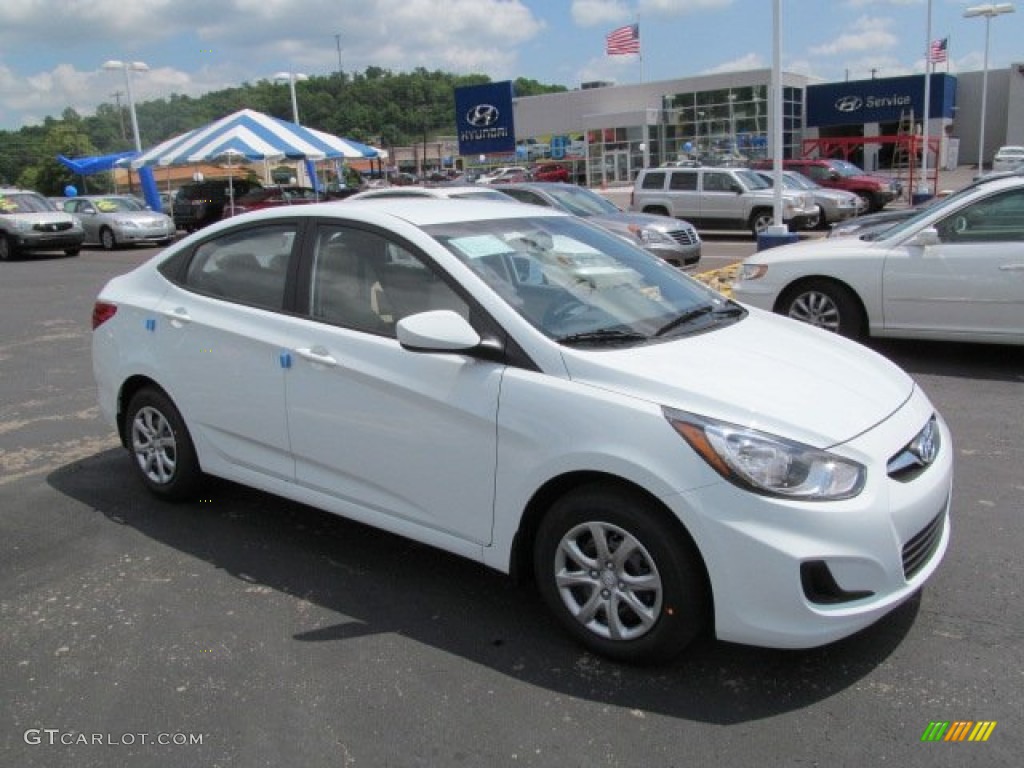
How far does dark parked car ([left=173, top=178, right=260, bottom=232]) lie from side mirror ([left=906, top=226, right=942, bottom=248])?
23142 millimetres

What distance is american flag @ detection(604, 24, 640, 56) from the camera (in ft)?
129

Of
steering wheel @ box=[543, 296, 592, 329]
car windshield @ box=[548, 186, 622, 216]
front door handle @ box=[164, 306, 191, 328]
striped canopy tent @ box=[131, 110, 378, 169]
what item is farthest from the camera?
striped canopy tent @ box=[131, 110, 378, 169]

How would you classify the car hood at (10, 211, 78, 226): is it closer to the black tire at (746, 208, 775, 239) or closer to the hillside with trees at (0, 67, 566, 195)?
the black tire at (746, 208, 775, 239)

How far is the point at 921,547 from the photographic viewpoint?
9.90ft

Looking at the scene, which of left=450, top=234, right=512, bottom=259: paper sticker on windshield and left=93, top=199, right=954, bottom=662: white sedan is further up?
left=450, top=234, right=512, bottom=259: paper sticker on windshield

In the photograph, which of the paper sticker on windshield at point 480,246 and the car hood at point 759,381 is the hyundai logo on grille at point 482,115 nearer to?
the paper sticker on windshield at point 480,246

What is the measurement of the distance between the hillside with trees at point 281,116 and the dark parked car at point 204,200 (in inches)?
1857

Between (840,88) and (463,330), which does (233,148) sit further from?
(840,88)

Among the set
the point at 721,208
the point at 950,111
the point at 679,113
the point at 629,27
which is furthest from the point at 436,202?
the point at 950,111

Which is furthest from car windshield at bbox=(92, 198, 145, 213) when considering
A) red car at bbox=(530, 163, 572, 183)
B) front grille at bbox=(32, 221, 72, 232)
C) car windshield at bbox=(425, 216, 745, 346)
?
red car at bbox=(530, 163, 572, 183)

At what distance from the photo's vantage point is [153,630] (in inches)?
139

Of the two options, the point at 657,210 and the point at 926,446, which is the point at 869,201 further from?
the point at 926,446

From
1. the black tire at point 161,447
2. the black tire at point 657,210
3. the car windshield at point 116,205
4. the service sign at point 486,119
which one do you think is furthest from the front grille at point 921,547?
the service sign at point 486,119

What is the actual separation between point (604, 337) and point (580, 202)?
1245 centimetres
